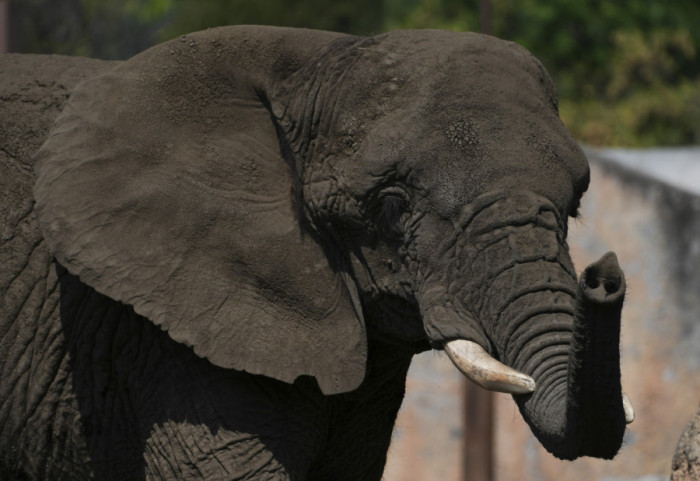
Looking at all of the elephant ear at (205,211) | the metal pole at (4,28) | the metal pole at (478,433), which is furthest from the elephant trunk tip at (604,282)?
the metal pole at (4,28)

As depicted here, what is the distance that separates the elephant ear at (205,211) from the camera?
3.96 meters

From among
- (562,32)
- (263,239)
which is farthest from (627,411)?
(562,32)

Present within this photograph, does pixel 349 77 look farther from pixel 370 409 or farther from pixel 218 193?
pixel 370 409

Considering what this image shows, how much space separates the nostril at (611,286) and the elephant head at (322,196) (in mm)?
425

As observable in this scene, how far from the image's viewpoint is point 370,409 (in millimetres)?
4398

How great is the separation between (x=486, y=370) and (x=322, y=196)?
2.45 ft

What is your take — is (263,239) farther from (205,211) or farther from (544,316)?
(544,316)

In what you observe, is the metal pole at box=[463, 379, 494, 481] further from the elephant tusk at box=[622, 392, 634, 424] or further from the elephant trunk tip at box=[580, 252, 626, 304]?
the elephant trunk tip at box=[580, 252, 626, 304]

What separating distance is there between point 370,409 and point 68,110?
1.18 metres

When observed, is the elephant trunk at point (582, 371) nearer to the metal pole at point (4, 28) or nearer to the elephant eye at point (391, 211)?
the elephant eye at point (391, 211)

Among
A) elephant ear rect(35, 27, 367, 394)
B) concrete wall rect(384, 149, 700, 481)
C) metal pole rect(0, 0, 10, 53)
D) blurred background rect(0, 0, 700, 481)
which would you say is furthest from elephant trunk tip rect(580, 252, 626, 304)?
metal pole rect(0, 0, 10, 53)

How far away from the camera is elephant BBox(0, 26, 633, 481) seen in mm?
3693

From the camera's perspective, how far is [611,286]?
2.99 meters

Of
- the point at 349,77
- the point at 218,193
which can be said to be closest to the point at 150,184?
the point at 218,193
